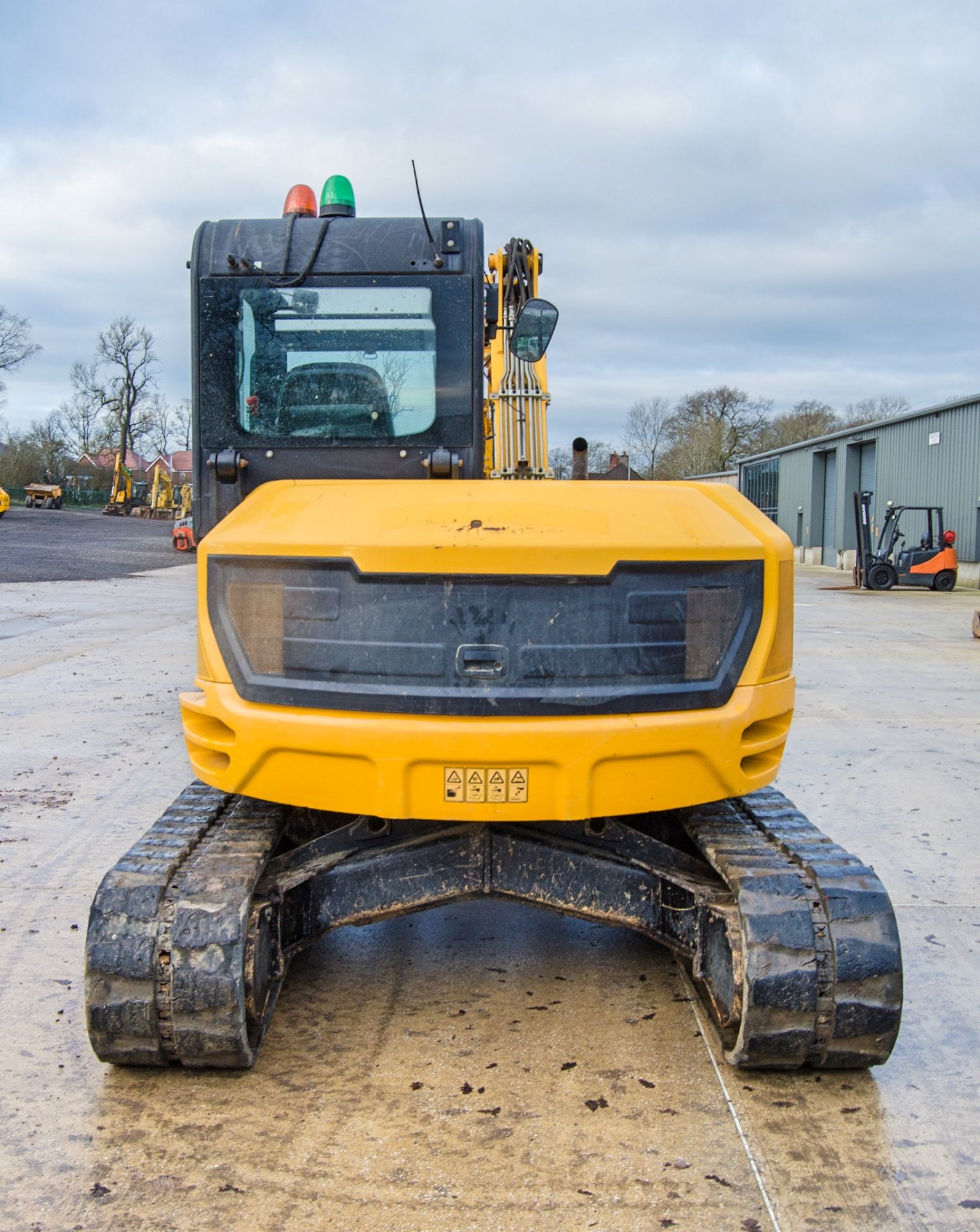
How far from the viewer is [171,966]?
3.09 metres

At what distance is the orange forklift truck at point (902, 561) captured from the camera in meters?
24.8

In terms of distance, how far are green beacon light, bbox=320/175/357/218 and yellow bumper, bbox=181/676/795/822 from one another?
2407mm

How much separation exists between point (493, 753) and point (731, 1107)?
1.18 metres

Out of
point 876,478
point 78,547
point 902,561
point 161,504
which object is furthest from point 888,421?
point 161,504

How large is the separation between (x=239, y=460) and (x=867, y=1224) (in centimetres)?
303

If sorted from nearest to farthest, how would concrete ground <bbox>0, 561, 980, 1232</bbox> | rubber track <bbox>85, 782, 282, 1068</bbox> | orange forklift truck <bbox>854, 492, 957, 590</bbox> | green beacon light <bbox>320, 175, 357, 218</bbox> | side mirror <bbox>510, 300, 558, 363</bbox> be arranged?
concrete ground <bbox>0, 561, 980, 1232</bbox>, rubber track <bbox>85, 782, 282, 1068</bbox>, side mirror <bbox>510, 300, 558, 363</bbox>, green beacon light <bbox>320, 175, 357, 218</bbox>, orange forklift truck <bbox>854, 492, 957, 590</bbox>

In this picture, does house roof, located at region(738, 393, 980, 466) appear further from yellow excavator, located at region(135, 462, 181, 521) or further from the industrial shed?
yellow excavator, located at region(135, 462, 181, 521)

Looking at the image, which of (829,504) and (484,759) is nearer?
(484,759)

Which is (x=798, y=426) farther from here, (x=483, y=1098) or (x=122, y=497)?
(x=483, y=1098)

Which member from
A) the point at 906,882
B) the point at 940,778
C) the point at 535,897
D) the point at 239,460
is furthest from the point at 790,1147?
the point at 940,778

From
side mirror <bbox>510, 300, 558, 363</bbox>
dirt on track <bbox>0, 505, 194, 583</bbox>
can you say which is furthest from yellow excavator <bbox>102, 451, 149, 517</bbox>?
side mirror <bbox>510, 300, 558, 363</bbox>

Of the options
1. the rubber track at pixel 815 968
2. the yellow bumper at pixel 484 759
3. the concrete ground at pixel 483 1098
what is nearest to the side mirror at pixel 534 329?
the yellow bumper at pixel 484 759

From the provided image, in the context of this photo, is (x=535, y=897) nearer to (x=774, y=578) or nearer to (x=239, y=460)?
(x=774, y=578)

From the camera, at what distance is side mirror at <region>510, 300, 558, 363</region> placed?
4316 mm
